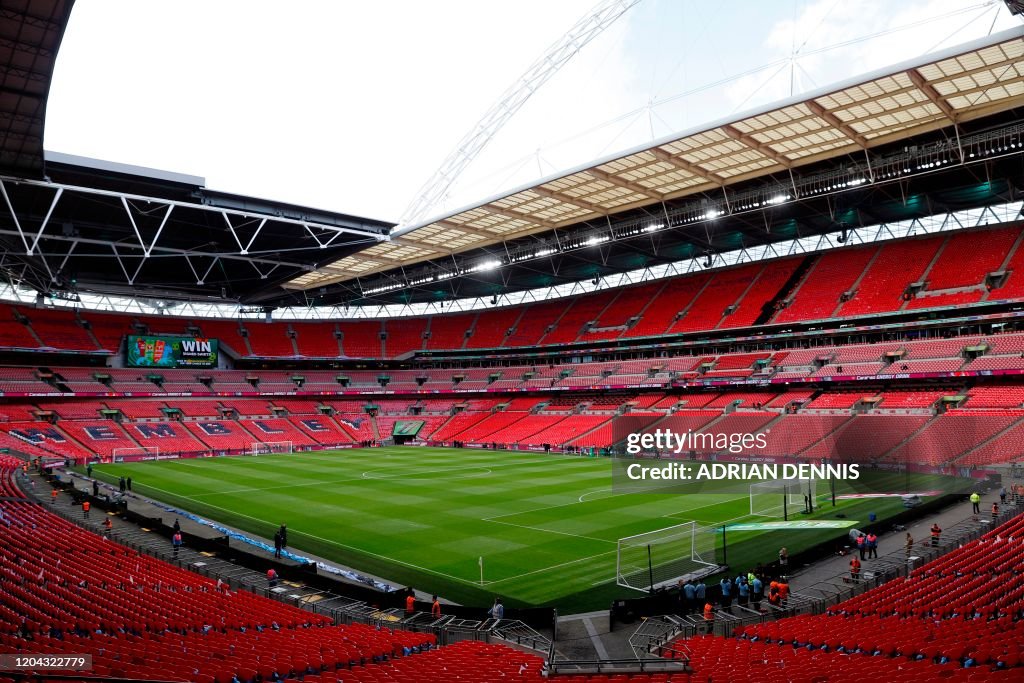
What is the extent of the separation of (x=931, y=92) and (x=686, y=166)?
12177mm

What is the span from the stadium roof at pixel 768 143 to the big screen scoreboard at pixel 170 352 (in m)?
30.6

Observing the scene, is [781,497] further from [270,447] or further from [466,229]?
[270,447]

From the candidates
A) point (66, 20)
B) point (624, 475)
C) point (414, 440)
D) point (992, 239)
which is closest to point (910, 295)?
point (992, 239)

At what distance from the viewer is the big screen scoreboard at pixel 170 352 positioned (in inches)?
2537

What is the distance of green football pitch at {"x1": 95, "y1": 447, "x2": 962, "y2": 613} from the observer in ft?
65.6

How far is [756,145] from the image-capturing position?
34.5 meters

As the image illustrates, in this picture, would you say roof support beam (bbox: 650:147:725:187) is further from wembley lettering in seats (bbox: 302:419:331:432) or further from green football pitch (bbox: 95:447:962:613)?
wembley lettering in seats (bbox: 302:419:331:432)

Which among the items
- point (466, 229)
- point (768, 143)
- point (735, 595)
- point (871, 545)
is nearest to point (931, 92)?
point (768, 143)

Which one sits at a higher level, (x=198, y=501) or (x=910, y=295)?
(x=910, y=295)

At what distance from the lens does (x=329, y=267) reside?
59.2 meters

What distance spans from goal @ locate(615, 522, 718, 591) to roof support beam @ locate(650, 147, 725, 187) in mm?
20496

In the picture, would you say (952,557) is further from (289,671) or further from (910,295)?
(910,295)

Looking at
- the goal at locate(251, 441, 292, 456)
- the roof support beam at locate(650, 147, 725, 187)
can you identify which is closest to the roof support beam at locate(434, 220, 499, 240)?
the roof support beam at locate(650, 147, 725, 187)

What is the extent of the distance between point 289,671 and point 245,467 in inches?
1619
